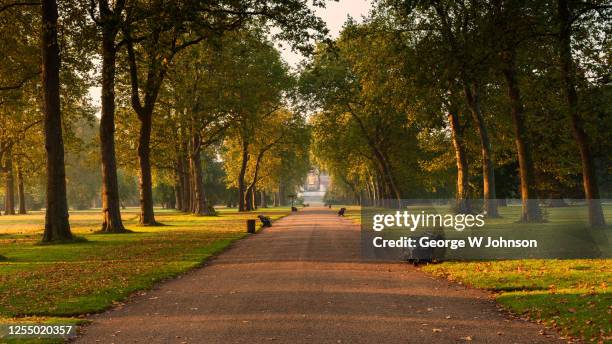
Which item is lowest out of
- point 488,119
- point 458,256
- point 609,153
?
point 458,256

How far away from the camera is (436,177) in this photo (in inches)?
2434

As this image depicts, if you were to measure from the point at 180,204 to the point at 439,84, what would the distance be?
64.8m

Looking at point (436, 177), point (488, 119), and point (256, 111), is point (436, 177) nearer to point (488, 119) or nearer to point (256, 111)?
point (488, 119)

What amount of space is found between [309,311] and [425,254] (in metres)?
8.55

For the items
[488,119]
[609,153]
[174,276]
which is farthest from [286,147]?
[174,276]

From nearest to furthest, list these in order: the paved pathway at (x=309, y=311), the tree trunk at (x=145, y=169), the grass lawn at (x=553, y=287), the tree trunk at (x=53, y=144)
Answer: the paved pathway at (x=309, y=311), the grass lawn at (x=553, y=287), the tree trunk at (x=53, y=144), the tree trunk at (x=145, y=169)

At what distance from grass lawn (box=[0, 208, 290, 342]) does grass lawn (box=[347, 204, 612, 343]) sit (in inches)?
301

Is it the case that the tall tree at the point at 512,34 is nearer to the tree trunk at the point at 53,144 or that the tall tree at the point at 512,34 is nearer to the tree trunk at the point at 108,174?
the tree trunk at the point at 53,144

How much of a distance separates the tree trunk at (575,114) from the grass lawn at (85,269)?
47.9 feet

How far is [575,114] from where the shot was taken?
24312 mm

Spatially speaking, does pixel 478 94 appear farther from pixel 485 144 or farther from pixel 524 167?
pixel 524 167

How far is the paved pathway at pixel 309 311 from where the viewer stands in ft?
29.2

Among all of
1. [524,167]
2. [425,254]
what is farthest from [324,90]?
[425,254]

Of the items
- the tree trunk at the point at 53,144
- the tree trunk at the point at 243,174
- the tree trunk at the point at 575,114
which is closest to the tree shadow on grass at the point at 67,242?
the tree trunk at the point at 53,144
